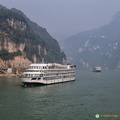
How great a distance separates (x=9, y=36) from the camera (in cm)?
17912

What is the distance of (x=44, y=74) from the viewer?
7862 cm

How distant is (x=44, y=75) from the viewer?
78688 mm

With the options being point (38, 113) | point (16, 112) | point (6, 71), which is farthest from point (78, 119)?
point (6, 71)

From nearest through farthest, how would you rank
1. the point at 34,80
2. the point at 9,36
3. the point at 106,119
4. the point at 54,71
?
1. the point at 106,119
2. the point at 34,80
3. the point at 54,71
4. the point at 9,36

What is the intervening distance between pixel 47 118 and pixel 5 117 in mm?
7202

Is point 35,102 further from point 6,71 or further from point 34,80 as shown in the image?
point 6,71

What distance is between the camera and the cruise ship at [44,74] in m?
75.4

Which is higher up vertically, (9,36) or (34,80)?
(9,36)

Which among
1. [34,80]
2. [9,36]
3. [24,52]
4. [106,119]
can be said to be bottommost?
[106,119]

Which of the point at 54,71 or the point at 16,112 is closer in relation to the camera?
the point at 16,112

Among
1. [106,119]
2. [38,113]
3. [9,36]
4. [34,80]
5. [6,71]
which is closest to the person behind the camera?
[106,119]

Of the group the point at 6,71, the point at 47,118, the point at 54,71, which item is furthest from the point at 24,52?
the point at 47,118

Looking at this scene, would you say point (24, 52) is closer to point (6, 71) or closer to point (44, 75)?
point (6, 71)

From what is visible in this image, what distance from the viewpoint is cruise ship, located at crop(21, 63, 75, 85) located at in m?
75.4
